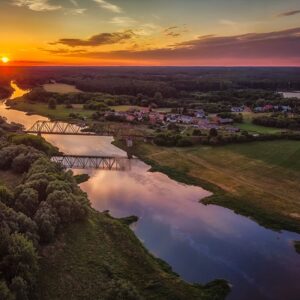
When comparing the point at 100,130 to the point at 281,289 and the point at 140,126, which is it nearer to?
the point at 140,126

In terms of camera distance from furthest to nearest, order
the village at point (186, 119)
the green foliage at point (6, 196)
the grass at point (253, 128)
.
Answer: the village at point (186, 119) < the grass at point (253, 128) < the green foliage at point (6, 196)

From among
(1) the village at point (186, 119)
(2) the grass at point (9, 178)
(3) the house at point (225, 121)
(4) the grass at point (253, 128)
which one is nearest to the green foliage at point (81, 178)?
(2) the grass at point (9, 178)

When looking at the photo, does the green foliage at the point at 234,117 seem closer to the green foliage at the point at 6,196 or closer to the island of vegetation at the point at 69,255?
the island of vegetation at the point at 69,255

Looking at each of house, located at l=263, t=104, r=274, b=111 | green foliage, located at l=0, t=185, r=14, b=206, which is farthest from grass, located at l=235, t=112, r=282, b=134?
green foliage, located at l=0, t=185, r=14, b=206

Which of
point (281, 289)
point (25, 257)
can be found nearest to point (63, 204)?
point (25, 257)

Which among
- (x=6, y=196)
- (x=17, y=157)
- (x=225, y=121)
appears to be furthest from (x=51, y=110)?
(x=6, y=196)

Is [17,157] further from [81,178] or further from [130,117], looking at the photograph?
[130,117]
